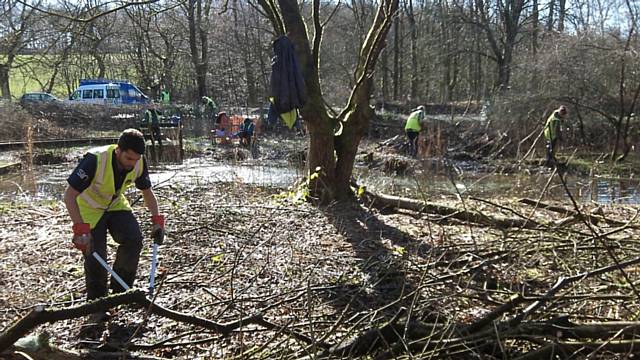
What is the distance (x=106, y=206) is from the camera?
12.4ft

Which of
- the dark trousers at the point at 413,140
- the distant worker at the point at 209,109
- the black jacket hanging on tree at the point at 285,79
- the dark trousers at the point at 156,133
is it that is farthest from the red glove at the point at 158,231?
the distant worker at the point at 209,109

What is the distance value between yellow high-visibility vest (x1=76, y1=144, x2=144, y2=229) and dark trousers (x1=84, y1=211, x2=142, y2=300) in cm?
7

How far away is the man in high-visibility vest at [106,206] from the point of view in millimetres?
3506

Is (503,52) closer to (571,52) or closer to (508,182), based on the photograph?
(571,52)

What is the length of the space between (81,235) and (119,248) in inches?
17.9

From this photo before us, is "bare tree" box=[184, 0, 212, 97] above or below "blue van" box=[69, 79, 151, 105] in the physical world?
above

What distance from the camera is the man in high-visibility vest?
3506mm

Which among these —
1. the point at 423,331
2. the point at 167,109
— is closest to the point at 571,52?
the point at 423,331

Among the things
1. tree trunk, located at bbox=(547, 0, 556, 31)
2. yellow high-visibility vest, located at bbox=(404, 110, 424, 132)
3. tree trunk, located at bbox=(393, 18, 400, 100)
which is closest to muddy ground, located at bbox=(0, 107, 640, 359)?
yellow high-visibility vest, located at bbox=(404, 110, 424, 132)

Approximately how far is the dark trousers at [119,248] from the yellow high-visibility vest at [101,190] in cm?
7

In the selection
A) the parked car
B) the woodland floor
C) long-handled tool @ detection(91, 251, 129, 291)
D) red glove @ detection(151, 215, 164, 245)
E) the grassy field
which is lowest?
the woodland floor

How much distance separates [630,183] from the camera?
41.2 feet

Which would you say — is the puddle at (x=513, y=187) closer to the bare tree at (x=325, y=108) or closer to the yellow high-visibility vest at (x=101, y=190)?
the bare tree at (x=325, y=108)

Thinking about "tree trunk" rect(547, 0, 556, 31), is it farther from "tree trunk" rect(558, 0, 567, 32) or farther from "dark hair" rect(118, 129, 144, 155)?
"dark hair" rect(118, 129, 144, 155)
